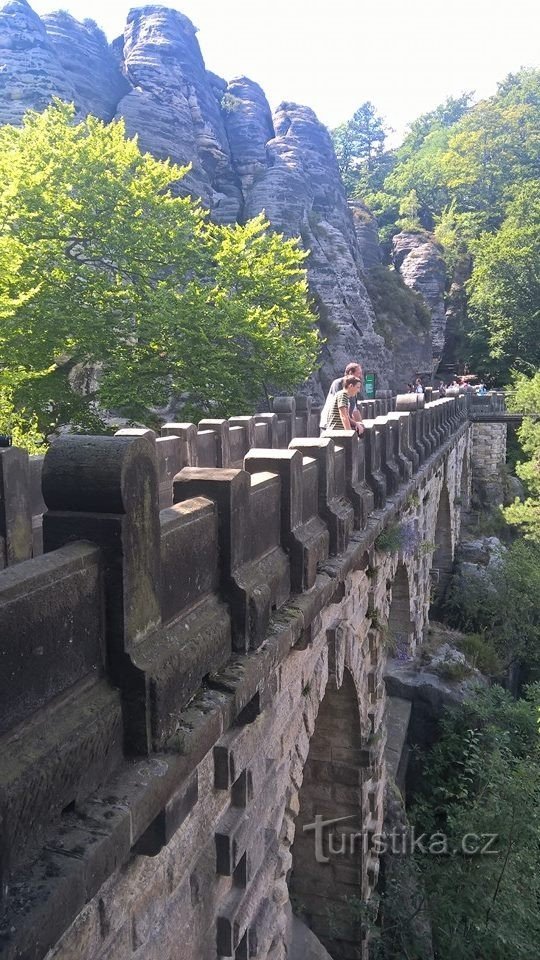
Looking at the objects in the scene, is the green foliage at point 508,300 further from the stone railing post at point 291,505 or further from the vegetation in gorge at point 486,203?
the stone railing post at point 291,505

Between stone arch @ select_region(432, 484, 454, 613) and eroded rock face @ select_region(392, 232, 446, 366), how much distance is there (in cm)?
2866

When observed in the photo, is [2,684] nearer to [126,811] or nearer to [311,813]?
[126,811]

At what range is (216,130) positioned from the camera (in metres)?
40.5

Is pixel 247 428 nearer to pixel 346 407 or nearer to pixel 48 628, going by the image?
pixel 346 407

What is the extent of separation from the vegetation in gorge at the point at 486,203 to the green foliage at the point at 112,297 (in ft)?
102

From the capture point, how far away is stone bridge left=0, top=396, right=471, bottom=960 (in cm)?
173

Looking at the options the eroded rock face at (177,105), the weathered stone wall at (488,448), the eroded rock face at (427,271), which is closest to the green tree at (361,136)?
the eroded rock face at (427,271)

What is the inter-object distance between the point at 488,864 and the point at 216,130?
4240 centimetres

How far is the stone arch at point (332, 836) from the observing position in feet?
23.9

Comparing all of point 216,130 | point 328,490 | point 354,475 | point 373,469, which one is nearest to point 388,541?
point 373,469

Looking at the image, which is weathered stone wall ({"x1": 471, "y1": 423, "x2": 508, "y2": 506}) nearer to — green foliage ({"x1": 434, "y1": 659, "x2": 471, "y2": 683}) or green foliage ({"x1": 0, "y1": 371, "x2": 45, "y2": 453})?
green foliage ({"x1": 434, "y1": 659, "x2": 471, "y2": 683})

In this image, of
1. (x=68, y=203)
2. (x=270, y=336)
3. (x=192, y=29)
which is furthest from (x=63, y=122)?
(x=192, y=29)

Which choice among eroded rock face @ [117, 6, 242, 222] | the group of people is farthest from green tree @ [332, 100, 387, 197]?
the group of people

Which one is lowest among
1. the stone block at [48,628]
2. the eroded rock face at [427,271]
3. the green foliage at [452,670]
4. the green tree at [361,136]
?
the green foliage at [452,670]
